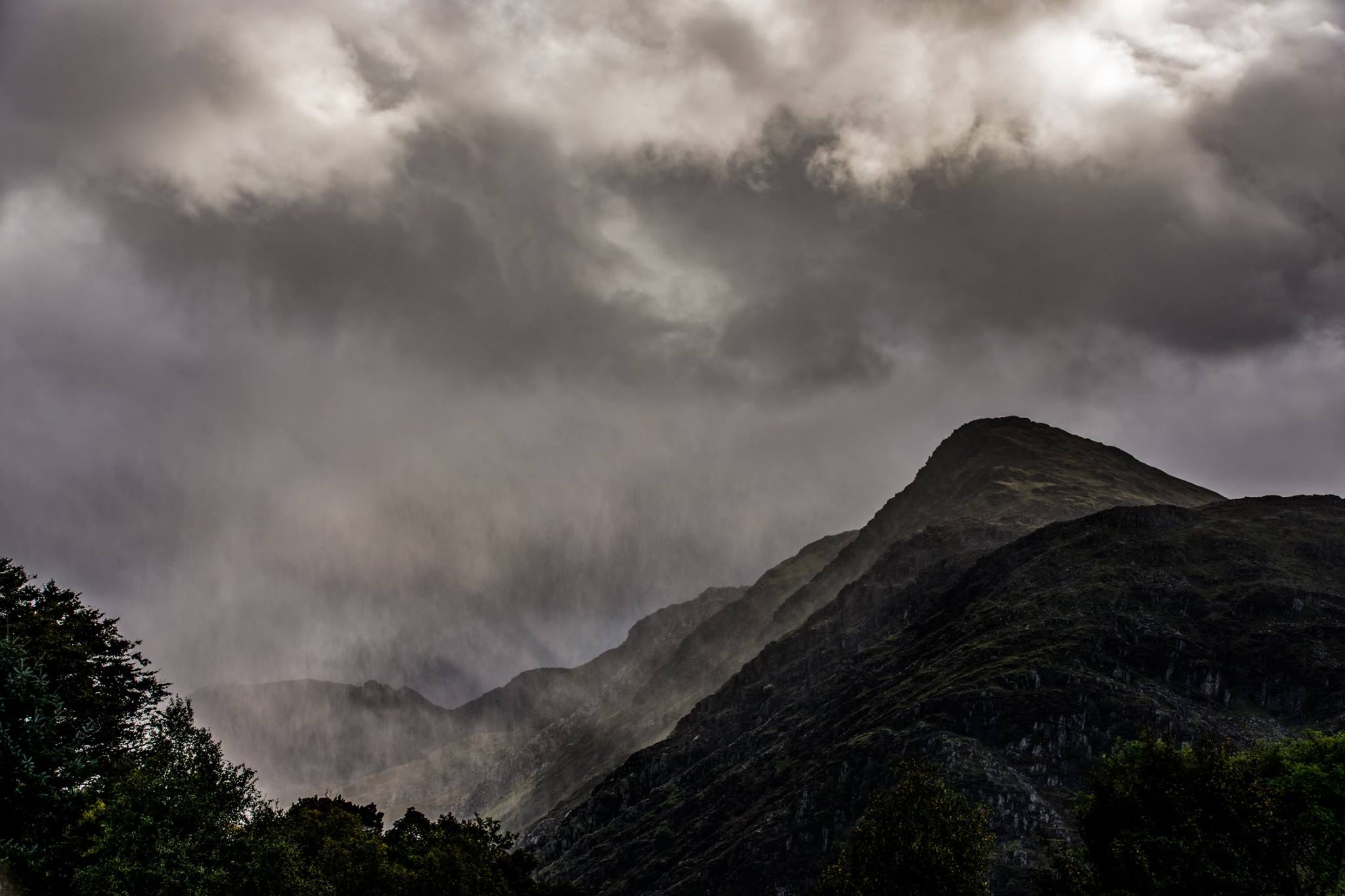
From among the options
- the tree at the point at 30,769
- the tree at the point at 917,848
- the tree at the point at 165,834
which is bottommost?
the tree at the point at 917,848

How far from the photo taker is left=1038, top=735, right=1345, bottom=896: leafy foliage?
57.2 meters

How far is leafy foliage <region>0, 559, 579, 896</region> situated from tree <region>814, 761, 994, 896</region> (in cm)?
3565

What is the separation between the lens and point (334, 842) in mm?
88688

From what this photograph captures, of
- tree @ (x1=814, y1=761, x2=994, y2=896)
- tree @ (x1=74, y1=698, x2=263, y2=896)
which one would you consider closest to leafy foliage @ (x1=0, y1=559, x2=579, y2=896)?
tree @ (x1=74, y1=698, x2=263, y2=896)

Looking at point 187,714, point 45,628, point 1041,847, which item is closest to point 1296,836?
point 187,714

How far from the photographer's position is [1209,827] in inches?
2359

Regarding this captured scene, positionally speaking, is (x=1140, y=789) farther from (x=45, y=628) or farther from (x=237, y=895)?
(x=45, y=628)

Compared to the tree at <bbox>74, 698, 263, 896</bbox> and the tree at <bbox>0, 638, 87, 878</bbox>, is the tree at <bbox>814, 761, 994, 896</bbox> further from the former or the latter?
the tree at <bbox>0, 638, 87, 878</bbox>

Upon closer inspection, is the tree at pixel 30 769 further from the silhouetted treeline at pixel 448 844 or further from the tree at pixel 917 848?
the tree at pixel 917 848

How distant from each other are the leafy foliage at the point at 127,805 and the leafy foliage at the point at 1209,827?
180 feet

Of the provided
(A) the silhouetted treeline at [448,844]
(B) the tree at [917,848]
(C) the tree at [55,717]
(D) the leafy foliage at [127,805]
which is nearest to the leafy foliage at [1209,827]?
(A) the silhouetted treeline at [448,844]

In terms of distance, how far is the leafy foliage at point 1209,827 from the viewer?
5722 cm

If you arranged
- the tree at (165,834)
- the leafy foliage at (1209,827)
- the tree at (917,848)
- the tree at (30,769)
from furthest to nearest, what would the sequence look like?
the tree at (30,769) < the tree at (917,848) < the tree at (165,834) < the leafy foliage at (1209,827)

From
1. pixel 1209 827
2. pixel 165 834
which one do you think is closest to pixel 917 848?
pixel 1209 827
